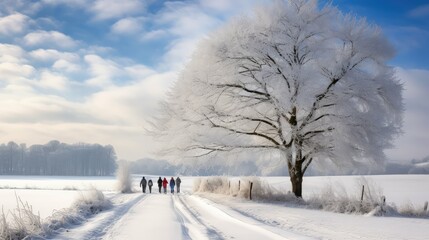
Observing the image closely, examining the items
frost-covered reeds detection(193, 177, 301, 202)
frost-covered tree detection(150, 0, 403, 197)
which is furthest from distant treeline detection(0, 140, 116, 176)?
frost-covered tree detection(150, 0, 403, 197)

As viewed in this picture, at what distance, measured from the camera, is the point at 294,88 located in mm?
19766

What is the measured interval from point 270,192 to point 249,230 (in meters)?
11.1

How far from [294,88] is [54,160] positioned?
490 ft

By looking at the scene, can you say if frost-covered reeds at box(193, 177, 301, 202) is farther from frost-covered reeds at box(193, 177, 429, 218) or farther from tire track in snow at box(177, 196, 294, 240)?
tire track in snow at box(177, 196, 294, 240)

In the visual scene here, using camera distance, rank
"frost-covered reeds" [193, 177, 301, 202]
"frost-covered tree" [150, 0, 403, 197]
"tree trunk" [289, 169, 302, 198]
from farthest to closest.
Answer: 1. "tree trunk" [289, 169, 302, 198]
2. "frost-covered reeds" [193, 177, 301, 202]
3. "frost-covered tree" [150, 0, 403, 197]

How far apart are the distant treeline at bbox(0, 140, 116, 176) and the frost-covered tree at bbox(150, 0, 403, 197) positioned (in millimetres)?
143561

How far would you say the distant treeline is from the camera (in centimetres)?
14912

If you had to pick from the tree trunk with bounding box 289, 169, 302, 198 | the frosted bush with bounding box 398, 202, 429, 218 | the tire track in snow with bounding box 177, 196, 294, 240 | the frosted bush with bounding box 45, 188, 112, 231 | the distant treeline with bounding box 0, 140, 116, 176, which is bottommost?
the frosted bush with bounding box 398, 202, 429, 218

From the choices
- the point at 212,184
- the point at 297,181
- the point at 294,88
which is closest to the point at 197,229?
the point at 294,88

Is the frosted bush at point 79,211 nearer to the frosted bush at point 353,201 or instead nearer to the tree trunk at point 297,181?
the frosted bush at point 353,201

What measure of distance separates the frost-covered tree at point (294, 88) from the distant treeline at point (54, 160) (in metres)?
144

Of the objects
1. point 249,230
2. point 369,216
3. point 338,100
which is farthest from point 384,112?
point 249,230

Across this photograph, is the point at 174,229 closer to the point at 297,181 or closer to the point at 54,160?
the point at 297,181

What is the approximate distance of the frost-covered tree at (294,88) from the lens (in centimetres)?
2045
